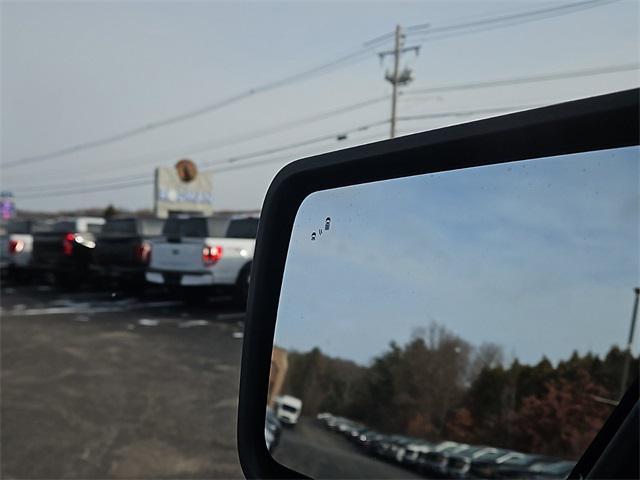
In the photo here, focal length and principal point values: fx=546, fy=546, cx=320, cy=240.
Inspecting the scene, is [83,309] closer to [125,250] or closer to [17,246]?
[125,250]

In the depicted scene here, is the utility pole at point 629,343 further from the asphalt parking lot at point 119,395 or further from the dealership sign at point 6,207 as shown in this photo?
the dealership sign at point 6,207

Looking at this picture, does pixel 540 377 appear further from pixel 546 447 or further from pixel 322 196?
pixel 322 196

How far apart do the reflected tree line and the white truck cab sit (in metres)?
0.04

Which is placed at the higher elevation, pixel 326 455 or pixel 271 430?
pixel 271 430

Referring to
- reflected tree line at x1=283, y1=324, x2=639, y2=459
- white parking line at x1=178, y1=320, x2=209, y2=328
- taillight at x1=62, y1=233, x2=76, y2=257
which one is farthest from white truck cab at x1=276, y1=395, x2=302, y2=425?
taillight at x1=62, y1=233, x2=76, y2=257

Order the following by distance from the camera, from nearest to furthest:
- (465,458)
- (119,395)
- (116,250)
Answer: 1. (465,458)
2. (119,395)
3. (116,250)

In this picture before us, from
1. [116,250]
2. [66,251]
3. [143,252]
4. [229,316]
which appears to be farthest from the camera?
[66,251]

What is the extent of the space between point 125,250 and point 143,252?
1.96ft

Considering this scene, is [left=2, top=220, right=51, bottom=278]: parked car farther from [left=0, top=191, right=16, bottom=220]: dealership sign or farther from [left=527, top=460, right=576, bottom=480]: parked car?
[left=0, top=191, right=16, bottom=220]: dealership sign

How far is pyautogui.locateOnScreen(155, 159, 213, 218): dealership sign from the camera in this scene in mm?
40188

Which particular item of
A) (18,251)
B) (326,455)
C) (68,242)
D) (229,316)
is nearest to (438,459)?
(326,455)

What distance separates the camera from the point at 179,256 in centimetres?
1249

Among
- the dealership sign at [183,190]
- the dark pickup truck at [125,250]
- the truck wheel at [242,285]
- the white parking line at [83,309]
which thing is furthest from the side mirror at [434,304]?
the dealership sign at [183,190]

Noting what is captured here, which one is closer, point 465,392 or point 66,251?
point 465,392
